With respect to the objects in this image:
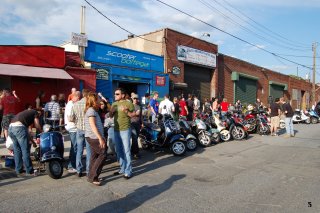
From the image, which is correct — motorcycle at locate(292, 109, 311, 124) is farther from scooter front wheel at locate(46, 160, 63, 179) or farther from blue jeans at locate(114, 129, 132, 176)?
scooter front wheel at locate(46, 160, 63, 179)

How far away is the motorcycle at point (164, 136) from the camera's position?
921cm

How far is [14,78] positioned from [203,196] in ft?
35.2

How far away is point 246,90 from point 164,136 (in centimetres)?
2191

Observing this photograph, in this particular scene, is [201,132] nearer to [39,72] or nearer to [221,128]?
[221,128]

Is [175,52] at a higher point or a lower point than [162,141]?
higher

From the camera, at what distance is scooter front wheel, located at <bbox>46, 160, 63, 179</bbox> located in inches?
251

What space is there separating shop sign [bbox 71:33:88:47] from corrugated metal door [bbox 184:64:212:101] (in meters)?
8.47

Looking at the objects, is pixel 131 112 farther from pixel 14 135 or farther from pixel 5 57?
pixel 5 57

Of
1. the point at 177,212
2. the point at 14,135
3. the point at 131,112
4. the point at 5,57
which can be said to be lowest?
the point at 177,212

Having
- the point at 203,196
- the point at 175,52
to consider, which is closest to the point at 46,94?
the point at 175,52

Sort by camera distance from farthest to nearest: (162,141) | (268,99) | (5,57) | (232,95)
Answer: (268,99) → (232,95) → (5,57) → (162,141)

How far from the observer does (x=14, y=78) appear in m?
13.1

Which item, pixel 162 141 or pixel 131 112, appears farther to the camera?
pixel 162 141

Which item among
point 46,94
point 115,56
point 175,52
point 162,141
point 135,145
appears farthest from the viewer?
point 175,52
